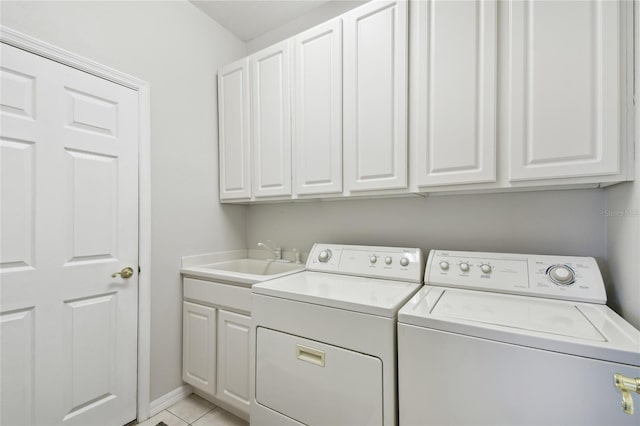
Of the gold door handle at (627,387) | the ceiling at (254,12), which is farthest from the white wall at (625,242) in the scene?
the ceiling at (254,12)

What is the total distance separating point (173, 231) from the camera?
1964 mm

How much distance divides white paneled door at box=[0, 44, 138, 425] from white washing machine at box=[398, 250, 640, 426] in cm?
166

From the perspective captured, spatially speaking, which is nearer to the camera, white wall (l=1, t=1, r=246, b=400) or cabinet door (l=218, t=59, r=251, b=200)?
white wall (l=1, t=1, r=246, b=400)

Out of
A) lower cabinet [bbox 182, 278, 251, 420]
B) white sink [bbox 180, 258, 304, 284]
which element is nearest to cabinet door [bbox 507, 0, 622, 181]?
white sink [bbox 180, 258, 304, 284]

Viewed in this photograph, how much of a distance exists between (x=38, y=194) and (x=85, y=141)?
14.0 inches

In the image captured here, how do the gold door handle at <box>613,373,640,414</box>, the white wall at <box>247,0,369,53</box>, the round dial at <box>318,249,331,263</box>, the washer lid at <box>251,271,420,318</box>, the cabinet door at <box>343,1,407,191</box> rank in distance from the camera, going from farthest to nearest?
the white wall at <box>247,0,369,53</box>
the round dial at <box>318,249,331,263</box>
the cabinet door at <box>343,1,407,191</box>
the washer lid at <box>251,271,420,318</box>
the gold door handle at <box>613,373,640,414</box>

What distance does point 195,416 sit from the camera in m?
1.79

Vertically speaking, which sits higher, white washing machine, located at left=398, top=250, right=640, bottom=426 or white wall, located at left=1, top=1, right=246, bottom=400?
white wall, located at left=1, top=1, right=246, bottom=400

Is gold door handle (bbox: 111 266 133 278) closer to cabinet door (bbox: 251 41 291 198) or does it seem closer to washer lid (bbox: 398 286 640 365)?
cabinet door (bbox: 251 41 291 198)

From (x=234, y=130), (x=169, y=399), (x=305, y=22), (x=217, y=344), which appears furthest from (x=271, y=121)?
(x=169, y=399)

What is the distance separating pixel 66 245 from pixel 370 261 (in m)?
1.67

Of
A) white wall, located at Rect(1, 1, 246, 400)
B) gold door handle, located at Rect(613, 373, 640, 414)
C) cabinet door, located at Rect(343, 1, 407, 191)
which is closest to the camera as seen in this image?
gold door handle, located at Rect(613, 373, 640, 414)

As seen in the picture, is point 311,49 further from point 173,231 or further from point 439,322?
point 439,322

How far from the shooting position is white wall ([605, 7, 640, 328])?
1004 millimetres
